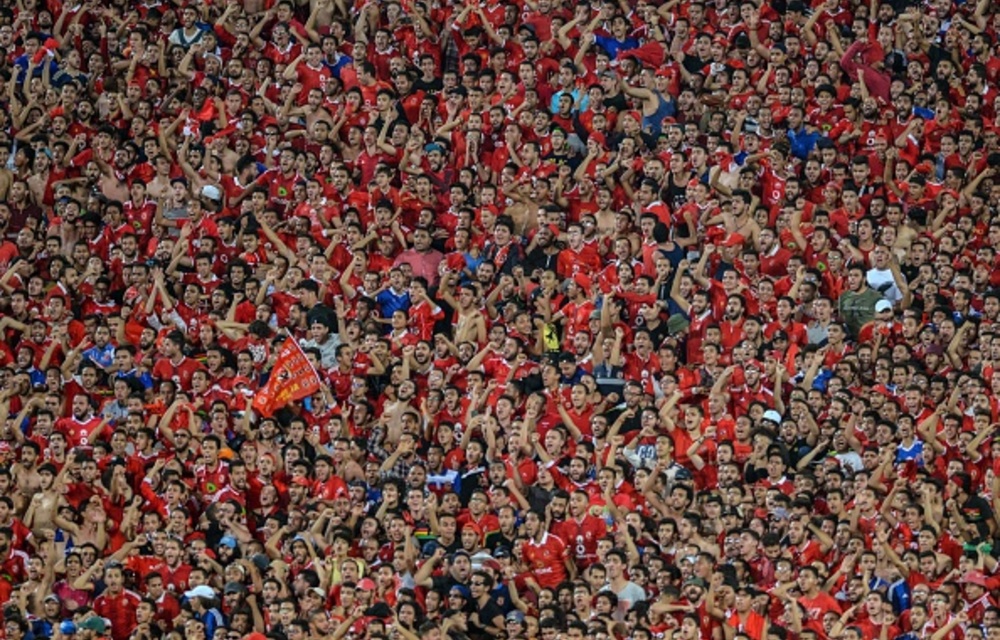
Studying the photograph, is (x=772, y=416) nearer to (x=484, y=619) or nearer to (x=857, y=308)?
(x=857, y=308)

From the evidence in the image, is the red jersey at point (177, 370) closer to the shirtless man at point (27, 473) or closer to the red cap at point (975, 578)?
the shirtless man at point (27, 473)

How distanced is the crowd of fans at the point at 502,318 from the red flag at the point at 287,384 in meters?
0.07

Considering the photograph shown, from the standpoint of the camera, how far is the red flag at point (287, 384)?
77.8 ft

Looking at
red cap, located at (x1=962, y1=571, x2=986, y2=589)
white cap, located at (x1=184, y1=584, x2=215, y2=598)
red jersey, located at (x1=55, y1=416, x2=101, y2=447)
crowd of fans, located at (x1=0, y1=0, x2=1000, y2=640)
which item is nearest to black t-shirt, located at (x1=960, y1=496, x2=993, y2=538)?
crowd of fans, located at (x1=0, y1=0, x2=1000, y2=640)

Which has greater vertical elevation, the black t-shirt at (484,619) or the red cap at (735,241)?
the red cap at (735,241)

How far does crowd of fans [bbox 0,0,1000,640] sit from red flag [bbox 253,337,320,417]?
7 cm

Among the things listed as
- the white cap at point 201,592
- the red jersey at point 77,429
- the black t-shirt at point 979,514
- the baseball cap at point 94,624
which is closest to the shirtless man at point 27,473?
the red jersey at point 77,429

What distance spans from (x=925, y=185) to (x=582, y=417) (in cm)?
424

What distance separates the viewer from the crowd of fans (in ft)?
71.3

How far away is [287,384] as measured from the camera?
23734 millimetres

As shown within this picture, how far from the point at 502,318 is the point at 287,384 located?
2.01 m

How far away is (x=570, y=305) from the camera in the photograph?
2409 cm

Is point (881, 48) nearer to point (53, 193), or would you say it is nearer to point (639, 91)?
point (639, 91)

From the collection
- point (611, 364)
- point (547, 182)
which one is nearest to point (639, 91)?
point (547, 182)
